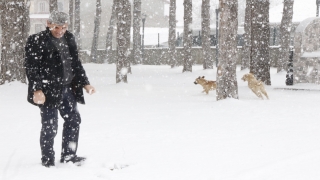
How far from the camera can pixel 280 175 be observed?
207 inches

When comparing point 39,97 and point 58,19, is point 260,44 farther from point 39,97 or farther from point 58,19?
point 39,97

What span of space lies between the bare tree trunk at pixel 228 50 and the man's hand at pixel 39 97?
7.35m

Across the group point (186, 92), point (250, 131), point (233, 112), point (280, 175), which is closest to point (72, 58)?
point (280, 175)

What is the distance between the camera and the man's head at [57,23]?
5.30 metres

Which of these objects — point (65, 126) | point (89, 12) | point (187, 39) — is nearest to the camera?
point (65, 126)

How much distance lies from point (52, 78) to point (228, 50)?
23.9 ft

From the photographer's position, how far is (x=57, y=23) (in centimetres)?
530

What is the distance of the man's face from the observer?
5.35 meters

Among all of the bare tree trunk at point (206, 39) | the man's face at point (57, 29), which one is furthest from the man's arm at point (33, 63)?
the bare tree trunk at point (206, 39)

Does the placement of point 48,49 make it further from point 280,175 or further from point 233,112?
point 233,112

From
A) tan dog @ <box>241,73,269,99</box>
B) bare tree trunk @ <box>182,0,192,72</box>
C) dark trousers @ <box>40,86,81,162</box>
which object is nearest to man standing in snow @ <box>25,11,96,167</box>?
dark trousers @ <box>40,86,81,162</box>

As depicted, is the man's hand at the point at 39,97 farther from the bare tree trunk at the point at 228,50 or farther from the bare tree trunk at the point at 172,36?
the bare tree trunk at the point at 172,36

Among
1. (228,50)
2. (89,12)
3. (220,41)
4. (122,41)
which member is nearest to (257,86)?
(228,50)

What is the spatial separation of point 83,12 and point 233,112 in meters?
56.4
